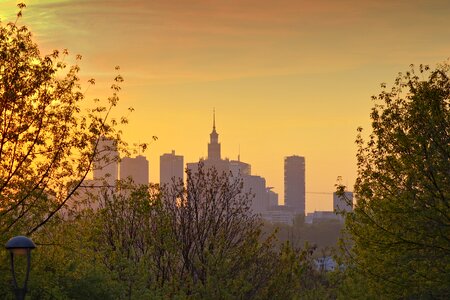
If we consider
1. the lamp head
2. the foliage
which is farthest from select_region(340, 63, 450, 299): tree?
the lamp head

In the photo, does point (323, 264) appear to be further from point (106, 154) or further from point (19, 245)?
point (19, 245)

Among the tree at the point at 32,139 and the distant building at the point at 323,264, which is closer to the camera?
the tree at the point at 32,139

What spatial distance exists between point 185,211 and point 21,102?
13.8 meters

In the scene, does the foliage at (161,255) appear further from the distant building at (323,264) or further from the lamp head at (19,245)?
the distant building at (323,264)

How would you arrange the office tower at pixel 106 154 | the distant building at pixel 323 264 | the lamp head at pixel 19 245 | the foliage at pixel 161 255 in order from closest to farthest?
1. the lamp head at pixel 19 245
2. the foliage at pixel 161 255
3. the office tower at pixel 106 154
4. the distant building at pixel 323 264

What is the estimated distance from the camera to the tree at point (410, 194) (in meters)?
31.9

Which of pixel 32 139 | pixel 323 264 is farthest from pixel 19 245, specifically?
pixel 323 264

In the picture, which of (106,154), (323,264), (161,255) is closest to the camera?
(106,154)

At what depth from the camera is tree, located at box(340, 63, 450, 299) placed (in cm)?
3188

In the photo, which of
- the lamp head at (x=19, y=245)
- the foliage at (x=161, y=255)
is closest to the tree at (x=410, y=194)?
the foliage at (x=161, y=255)

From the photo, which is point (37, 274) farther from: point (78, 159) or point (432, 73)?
point (432, 73)

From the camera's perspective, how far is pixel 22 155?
29.7 meters

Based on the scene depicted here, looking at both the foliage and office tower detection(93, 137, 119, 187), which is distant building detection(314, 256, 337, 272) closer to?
the foliage

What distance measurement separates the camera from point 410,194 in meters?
32.6
